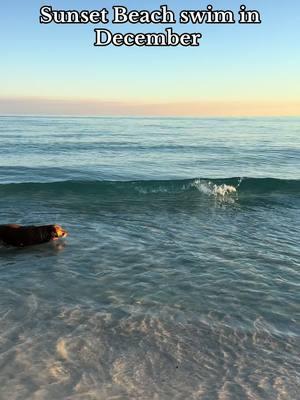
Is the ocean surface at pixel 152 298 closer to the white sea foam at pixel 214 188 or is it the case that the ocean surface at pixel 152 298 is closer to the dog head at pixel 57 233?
the dog head at pixel 57 233

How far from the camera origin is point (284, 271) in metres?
9.04

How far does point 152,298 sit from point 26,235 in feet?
13.1

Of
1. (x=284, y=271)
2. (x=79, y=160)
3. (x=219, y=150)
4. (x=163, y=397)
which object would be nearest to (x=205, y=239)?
(x=284, y=271)

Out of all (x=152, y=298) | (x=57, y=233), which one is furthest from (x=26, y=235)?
(x=152, y=298)

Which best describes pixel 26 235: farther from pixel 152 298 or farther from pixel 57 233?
pixel 152 298

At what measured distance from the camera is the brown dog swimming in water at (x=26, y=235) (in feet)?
33.7

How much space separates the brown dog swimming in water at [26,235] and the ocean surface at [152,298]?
0.71 feet

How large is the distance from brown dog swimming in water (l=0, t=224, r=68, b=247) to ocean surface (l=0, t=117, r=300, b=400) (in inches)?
8.5

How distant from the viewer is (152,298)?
779cm

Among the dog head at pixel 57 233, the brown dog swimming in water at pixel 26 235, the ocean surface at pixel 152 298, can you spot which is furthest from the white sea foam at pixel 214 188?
the brown dog swimming in water at pixel 26 235

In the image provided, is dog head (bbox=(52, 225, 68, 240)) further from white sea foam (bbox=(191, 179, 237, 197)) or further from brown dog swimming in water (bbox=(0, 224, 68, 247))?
white sea foam (bbox=(191, 179, 237, 197))

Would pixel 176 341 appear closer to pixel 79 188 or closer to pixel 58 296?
pixel 58 296

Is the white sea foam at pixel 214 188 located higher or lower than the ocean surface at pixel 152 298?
higher

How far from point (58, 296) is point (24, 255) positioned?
7.91 feet
